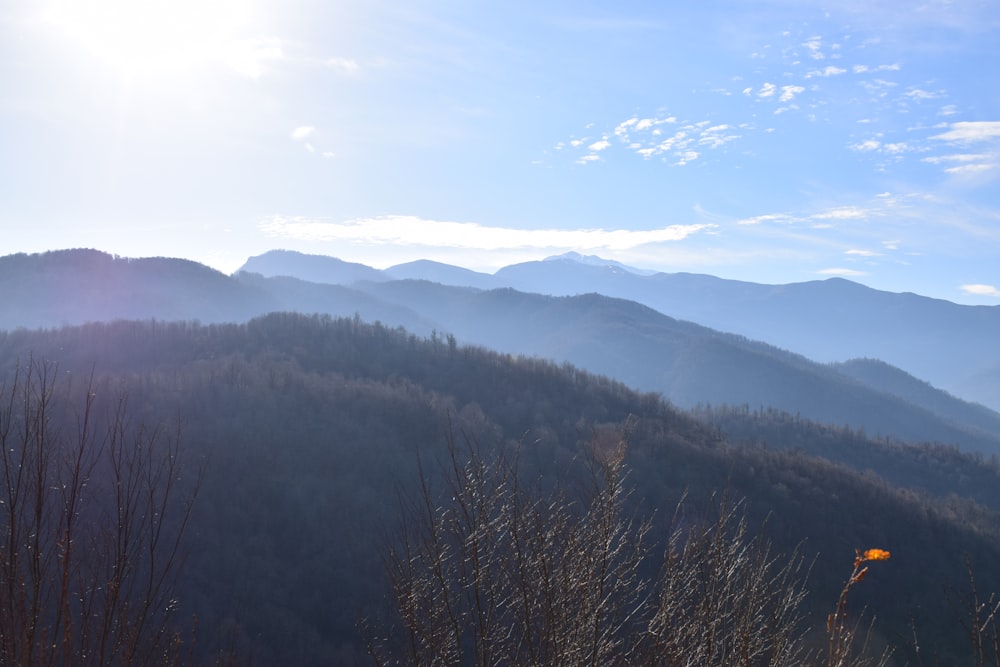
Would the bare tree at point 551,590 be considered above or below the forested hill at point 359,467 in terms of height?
above

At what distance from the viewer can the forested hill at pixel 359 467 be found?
198ft

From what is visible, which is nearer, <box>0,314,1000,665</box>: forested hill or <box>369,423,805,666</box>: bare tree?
<box>369,423,805,666</box>: bare tree

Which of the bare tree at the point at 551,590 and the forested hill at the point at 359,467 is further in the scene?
the forested hill at the point at 359,467

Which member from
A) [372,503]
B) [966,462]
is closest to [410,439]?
[372,503]

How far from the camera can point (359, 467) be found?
78500mm

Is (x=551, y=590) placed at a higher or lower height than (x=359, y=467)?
higher

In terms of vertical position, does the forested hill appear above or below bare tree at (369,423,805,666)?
below

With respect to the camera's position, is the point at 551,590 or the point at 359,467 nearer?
the point at 551,590

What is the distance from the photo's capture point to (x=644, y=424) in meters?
99.9

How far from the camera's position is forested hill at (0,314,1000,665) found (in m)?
60.4

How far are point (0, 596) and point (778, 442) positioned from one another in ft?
525

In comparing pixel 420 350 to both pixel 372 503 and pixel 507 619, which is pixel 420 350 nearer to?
pixel 372 503

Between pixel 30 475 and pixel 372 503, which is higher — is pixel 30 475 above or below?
above

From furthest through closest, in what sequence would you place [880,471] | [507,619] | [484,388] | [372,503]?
1. [880,471]
2. [484,388]
3. [372,503]
4. [507,619]
